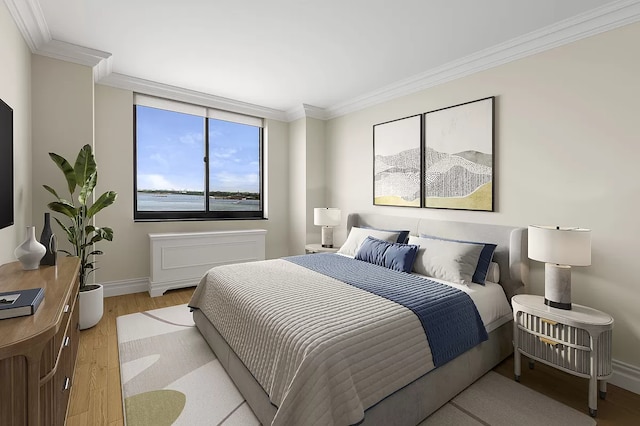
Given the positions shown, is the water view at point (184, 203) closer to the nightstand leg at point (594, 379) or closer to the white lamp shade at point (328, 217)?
the white lamp shade at point (328, 217)

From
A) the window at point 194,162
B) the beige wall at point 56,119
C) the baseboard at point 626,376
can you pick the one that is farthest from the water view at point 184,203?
the baseboard at point 626,376

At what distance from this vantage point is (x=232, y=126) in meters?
4.86

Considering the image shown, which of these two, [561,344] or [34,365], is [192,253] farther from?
[561,344]

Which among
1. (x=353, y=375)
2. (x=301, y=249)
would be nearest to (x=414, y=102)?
(x=301, y=249)

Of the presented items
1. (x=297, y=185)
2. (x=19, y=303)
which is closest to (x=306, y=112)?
(x=297, y=185)

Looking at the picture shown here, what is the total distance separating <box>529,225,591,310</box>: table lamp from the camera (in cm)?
201

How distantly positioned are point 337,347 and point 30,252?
6.74 feet

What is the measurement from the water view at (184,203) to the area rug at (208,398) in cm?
212

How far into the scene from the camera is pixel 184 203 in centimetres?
448

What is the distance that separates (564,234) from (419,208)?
5.42 ft

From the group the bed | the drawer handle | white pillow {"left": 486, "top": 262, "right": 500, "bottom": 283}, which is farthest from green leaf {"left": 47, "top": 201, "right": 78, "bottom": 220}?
the drawer handle

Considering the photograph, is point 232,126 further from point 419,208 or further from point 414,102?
point 419,208

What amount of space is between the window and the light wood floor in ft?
6.60

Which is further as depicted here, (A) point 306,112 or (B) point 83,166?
(A) point 306,112
